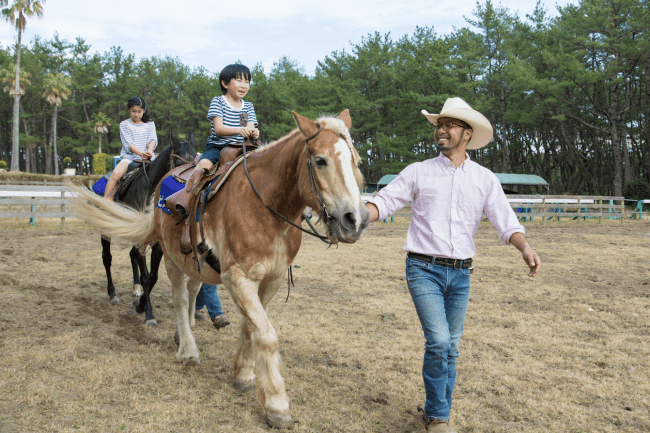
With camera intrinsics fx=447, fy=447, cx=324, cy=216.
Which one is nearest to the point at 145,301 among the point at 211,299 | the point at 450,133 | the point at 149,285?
the point at 149,285

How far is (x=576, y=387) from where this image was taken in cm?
381

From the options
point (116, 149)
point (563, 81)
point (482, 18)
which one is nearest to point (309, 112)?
point (482, 18)

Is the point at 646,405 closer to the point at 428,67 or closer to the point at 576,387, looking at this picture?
the point at 576,387

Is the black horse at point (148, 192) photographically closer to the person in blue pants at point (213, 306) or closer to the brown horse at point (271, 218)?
the person in blue pants at point (213, 306)

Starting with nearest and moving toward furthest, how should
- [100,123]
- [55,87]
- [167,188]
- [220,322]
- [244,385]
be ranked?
[244,385] → [167,188] → [220,322] → [55,87] → [100,123]

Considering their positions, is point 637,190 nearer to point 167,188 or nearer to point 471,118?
point 471,118

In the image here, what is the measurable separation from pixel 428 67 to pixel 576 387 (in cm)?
3836

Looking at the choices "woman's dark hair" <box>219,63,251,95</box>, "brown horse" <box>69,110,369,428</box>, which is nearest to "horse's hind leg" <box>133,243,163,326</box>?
"brown horse" <box>69,110,369,428</box>

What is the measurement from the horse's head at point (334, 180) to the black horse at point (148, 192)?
3264 millimetres

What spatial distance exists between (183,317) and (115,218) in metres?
1.54

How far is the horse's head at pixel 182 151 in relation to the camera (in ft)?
19.3

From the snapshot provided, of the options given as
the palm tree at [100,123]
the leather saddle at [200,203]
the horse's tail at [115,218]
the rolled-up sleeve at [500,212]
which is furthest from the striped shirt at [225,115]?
the palm tree at [100,123]

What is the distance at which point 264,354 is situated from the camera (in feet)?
10.4

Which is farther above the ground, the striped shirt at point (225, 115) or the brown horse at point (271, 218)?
the striped shirt at point (225, 115)
